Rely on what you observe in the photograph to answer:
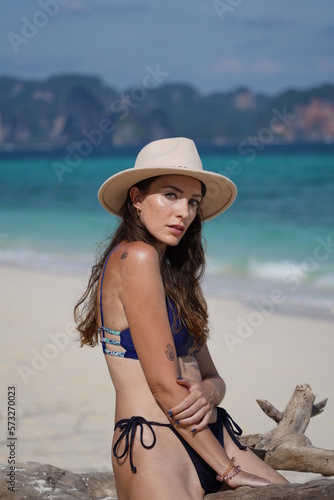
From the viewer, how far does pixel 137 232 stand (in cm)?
307

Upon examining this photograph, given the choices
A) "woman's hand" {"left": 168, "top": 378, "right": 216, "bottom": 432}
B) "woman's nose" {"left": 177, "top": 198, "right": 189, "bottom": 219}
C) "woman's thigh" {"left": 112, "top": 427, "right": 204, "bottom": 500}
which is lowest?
"woman's thigh" {"left": 112, "top": 427, "right": 204, "bottom": 500}

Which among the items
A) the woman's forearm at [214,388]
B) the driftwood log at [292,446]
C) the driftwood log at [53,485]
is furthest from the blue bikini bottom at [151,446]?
the driftwood log at [292,446]

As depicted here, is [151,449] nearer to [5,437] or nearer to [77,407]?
[5,437]

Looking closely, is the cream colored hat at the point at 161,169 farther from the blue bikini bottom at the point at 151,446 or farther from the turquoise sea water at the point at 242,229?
the blue bikini bottom at the point at 151,446

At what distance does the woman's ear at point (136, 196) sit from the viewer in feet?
10.2

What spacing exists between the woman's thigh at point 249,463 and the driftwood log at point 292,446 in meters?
0.68

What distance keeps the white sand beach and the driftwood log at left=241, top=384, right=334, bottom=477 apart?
1341mm

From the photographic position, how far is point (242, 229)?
67.1 ft

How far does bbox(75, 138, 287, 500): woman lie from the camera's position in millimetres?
2830

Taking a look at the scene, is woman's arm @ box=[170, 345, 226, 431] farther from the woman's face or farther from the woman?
the woman's face

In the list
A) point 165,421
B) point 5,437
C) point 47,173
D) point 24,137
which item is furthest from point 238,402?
point 24,137

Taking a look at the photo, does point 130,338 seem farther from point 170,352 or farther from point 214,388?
point 214,388

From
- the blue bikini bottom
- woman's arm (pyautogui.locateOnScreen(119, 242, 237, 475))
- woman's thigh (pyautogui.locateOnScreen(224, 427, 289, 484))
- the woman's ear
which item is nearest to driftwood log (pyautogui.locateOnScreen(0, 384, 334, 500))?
woman's thigh (pyautogui.locateOnScreen(224, 427, 289, 484))

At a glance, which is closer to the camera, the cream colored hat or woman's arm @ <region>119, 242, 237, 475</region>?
woman's arm @ <region>119, 242, 237, 475</region>
